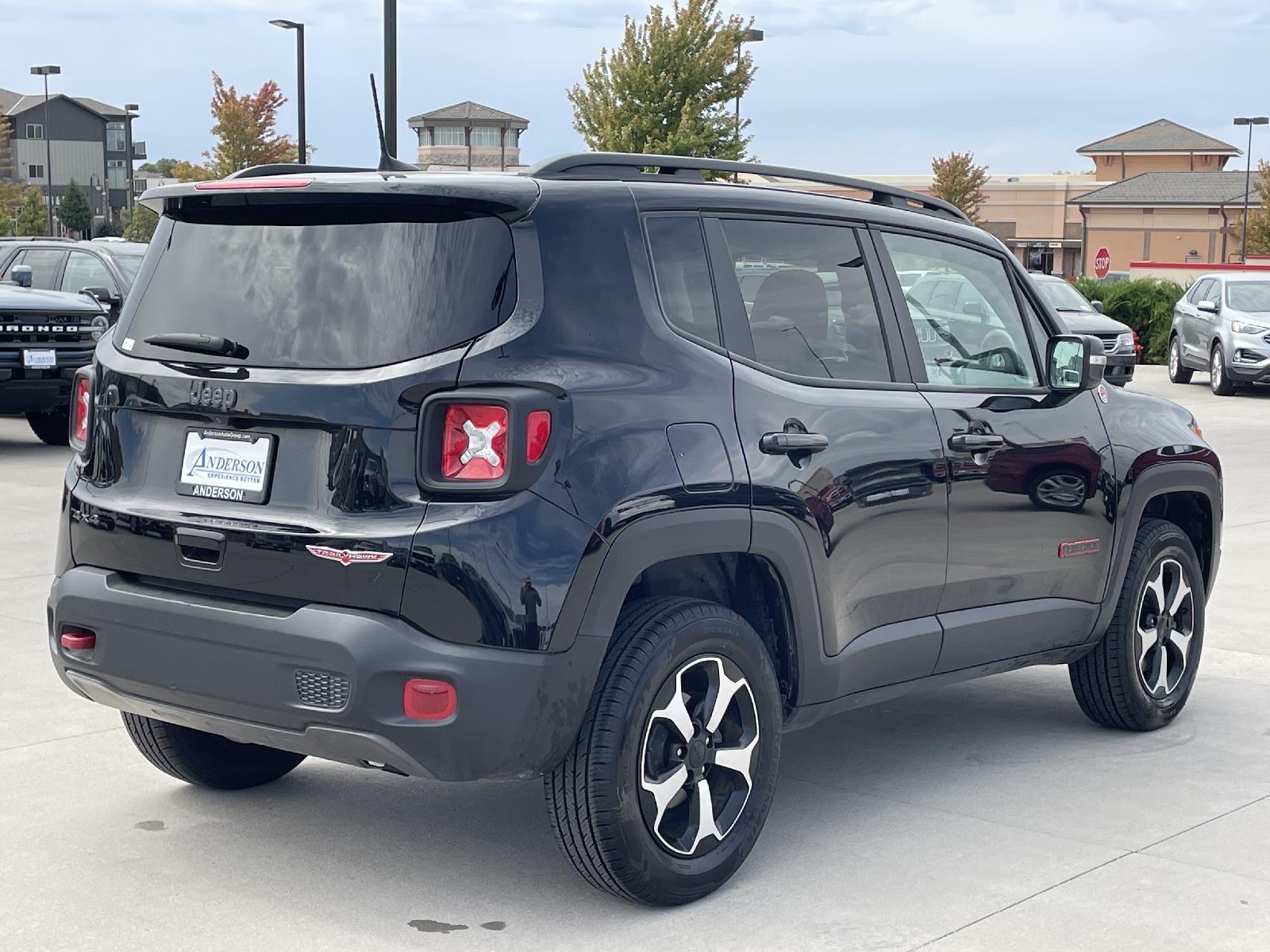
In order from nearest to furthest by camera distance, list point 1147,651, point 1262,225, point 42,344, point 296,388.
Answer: point 296,388
point 1147,651
point 42,344
point 1262,225

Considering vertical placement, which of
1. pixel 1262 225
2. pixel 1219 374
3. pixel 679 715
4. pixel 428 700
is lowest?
pixel 679 715

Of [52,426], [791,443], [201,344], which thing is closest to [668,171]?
[791,443]

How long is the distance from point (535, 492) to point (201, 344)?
1027mm

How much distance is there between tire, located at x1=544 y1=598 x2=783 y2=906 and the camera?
4102 millimetres

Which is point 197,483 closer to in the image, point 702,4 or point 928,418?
point 928,418

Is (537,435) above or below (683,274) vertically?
below

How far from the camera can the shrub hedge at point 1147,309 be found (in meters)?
32.2

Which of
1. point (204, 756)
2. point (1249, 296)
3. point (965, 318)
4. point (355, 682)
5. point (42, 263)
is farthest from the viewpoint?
point (1249, 296)

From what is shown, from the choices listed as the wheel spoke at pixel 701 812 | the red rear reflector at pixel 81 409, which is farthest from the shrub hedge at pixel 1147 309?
the red rear reflector at pixel 81 409

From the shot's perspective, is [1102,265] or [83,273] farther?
[1102,265]

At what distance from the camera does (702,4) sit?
3966 centimetres

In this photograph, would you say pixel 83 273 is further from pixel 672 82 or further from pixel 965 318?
pixel 672 82

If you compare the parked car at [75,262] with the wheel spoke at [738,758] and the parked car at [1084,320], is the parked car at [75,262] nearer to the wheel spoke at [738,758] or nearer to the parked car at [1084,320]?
the parked car at [1084,320]

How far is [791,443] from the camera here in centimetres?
453
